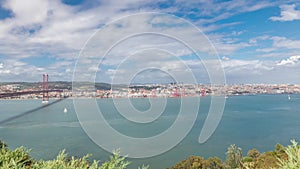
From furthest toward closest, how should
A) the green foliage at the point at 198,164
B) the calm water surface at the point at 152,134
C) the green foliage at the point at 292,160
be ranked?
the calm water surface at the point at 152,134, the green foliage at the point at 198,164, the green foliage at the point at 292,160

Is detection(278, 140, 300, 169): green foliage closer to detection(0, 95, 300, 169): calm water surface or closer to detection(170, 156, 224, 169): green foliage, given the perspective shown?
detection(170, 156, 224, 169): green foliage

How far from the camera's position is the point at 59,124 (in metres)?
25.5

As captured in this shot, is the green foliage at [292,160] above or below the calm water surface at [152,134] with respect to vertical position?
above

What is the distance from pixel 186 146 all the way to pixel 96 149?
19.7ft

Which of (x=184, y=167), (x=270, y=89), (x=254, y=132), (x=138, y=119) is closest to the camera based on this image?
(x=184, y=167)

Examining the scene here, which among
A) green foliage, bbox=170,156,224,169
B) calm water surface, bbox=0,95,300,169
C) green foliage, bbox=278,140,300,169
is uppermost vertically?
green foliage, bbox=278,140,300,169

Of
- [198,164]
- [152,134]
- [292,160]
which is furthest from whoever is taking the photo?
[152,134]

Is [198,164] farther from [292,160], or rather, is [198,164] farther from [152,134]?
[152,134]

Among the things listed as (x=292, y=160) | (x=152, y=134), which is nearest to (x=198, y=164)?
(x=292, y=160)

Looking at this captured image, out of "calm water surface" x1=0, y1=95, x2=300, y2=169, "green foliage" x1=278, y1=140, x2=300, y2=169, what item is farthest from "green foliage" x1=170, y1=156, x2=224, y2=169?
"green foliage" x1=278, y1=140, x2=300, y2=169

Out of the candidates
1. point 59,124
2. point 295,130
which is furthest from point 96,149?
point 295,130

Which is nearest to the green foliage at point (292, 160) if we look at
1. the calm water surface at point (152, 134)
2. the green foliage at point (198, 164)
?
the green foliage at point (198, 164)

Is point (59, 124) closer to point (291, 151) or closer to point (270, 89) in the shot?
point (291, 151)

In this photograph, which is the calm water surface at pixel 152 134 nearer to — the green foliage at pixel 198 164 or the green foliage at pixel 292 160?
the green foliage at pixel 198 164
